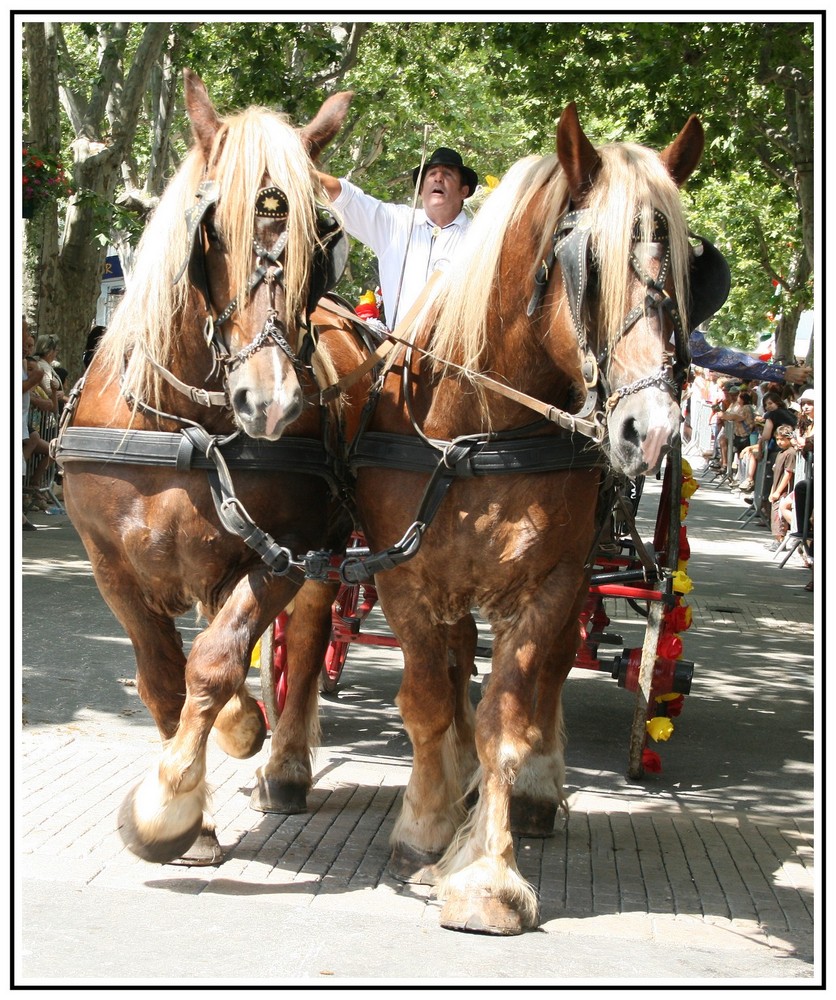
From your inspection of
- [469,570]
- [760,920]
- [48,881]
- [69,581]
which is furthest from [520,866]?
[69,581]

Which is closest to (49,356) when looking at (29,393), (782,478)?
(29,393)

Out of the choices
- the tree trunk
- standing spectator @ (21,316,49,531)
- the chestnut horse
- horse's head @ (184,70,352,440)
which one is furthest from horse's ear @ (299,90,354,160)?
the tree trunk

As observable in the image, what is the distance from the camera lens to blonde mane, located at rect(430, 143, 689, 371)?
388cm

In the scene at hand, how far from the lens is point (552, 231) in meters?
4.13

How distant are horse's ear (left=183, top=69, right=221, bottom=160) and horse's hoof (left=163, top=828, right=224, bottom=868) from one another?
235 cm

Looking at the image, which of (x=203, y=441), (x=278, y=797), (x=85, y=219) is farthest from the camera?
(x=85, y=219)

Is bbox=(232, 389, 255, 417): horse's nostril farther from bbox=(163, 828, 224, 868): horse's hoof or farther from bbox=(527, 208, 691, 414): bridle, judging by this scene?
bbox=(163, 828, 224, 868): horse's hoof

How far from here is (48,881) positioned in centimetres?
445

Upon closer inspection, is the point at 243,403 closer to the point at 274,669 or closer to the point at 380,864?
the point at 380,864

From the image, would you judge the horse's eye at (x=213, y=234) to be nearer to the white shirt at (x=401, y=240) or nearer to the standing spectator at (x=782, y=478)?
the white shirt at (x=401, y=240)

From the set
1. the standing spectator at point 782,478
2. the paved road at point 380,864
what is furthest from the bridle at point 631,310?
the standing spectator at point 782,478

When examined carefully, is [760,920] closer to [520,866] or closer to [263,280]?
[520,866]

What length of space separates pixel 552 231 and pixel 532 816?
242cm

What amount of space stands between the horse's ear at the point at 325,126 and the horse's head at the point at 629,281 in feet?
2.65
